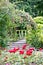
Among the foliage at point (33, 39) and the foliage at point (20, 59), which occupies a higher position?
the foliage at point (20, 59)

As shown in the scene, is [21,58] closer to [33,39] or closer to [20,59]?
[20,59]

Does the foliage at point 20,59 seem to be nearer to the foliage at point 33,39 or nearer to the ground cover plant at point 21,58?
the ground cover plant at point 21,58

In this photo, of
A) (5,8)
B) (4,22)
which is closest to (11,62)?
(5,8)

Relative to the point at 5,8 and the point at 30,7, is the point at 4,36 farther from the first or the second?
the point at 30,7

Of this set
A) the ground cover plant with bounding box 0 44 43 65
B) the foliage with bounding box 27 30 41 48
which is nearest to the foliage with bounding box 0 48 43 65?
the ground cover plant with bounding box 0 44 43 65

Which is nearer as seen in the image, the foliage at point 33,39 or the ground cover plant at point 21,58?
the ground cover plant at point 21,58

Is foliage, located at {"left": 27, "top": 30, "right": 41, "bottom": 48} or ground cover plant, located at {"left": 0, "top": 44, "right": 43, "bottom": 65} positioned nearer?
ground cover plant, located at {"left": 0, "top": 44, "right": 43, "bottom": 65}

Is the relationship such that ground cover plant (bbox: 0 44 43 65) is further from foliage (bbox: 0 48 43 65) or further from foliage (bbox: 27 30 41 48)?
foliage (bbox: 27 30 41 48)

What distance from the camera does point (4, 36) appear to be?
1222 cm

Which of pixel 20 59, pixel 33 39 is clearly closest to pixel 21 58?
pixel 20 59

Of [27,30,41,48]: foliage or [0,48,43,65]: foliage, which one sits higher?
[0,48,43,65]: foliage

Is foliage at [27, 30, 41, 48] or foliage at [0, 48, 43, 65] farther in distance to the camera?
foliage at [27, 30, 41, 48]

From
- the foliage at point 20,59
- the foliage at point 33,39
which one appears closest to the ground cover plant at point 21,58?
the foliage at point 20,59

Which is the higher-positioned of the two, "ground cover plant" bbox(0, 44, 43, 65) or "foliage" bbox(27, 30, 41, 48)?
"ground cover plant" bbox(0, 44, 43, 65)
